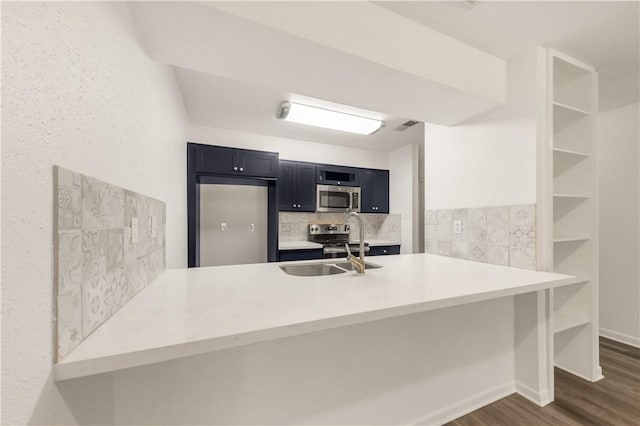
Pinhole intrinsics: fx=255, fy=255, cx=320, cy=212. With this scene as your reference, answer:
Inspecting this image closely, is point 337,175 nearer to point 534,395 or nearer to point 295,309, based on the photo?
point 534,395

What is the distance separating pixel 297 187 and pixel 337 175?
0.68 m

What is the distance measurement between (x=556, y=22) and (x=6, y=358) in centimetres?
245

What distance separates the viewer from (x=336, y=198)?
3725 mm

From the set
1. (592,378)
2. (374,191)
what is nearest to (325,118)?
(374,191)

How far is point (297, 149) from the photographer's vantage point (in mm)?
3654

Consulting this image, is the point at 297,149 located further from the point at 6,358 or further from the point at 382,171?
the point at 6,358

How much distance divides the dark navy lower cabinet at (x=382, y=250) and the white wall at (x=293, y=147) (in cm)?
133

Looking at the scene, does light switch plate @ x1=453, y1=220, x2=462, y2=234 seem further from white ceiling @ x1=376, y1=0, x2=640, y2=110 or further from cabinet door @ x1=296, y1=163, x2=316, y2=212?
cabinet door @ x1=296, y1=163, x2=316, y2=212

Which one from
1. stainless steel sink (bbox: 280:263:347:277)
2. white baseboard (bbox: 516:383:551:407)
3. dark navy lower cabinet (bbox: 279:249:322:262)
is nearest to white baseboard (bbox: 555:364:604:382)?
white baseboard (bbox: 516:383:551:407)

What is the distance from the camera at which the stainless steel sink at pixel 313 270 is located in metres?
1.69

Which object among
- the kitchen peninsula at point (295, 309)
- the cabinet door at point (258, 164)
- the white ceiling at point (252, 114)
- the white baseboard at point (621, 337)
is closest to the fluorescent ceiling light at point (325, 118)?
the white ceiling at point (252, 114)

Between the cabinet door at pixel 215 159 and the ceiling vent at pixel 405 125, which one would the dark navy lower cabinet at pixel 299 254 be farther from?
the ceiling vent at pixel 405 125

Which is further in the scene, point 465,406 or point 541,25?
point 465,406

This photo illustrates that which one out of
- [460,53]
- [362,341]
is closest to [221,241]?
[362,341]
